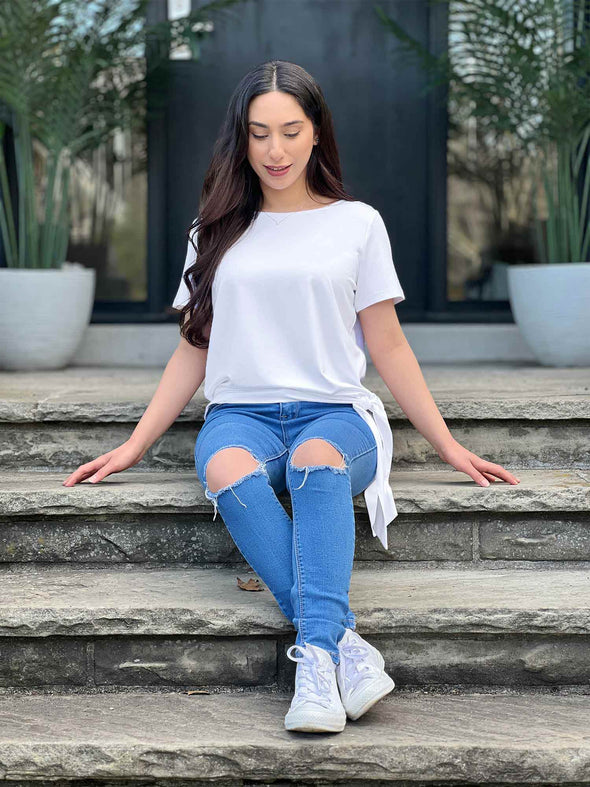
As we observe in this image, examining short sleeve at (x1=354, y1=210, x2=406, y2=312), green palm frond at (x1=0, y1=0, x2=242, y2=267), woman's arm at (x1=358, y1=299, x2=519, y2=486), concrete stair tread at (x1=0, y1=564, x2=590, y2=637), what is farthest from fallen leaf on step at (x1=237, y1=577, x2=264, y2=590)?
green palm frond at (x1=0, y1=0, x2=242, y2=267)

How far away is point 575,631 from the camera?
184 centimetres

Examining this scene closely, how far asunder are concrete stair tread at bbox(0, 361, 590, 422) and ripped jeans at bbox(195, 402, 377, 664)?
1.45 feet

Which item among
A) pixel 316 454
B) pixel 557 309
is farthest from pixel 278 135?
pixel 557 309

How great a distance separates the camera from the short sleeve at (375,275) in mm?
2051

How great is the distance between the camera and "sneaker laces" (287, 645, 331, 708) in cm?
162

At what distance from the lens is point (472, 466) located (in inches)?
82.1

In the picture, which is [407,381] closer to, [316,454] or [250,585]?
[316,454]

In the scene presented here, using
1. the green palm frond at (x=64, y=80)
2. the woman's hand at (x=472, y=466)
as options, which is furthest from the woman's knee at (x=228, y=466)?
the green palm frond at (x=64, y=80)

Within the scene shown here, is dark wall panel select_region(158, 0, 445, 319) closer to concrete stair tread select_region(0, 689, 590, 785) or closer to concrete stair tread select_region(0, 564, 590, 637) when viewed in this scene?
concrete stair tread select_region(0, 564, 590, 637)

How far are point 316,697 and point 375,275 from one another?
92 cm

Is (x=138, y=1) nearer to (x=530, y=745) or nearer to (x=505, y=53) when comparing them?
(x=505, y=53)

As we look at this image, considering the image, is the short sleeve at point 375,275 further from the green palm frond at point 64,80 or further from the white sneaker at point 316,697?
the green palm frond at point 64,80

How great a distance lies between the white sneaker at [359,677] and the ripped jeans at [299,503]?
2cm

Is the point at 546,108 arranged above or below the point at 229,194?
above
